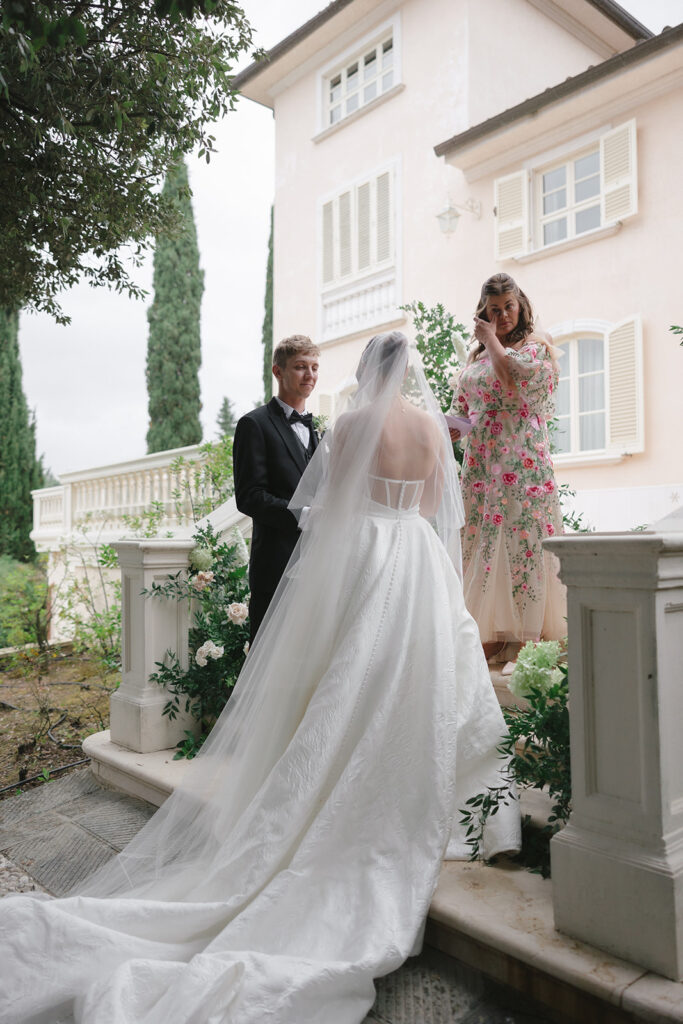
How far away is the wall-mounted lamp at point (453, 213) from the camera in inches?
372

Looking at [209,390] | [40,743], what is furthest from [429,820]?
[209,390]

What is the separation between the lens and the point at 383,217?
36.0ft

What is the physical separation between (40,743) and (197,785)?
252 cm

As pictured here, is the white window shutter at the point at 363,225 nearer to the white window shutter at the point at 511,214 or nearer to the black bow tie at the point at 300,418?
the white window shutter at the point at 511,214

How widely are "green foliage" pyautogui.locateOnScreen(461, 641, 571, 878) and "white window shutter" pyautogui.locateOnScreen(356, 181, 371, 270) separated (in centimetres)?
958

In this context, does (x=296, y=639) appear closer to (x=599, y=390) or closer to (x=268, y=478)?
(x=268, y=478)

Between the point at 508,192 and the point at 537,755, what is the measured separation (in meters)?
8.33

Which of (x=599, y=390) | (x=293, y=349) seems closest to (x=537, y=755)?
(x=293, y=349)

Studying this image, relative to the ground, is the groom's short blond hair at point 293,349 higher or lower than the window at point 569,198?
lower

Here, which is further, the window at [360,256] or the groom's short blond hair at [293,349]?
the window at [360,256]

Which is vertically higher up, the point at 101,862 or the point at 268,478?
the point at 268,478

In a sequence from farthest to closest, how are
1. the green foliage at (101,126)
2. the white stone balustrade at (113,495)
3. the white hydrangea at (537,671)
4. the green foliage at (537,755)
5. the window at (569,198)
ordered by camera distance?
the window at (569,198) → the white stone balustrade at (113,495) → the green foliage at (101,126) → the white hydrangea at (537,671) → the green foliage at (537,755)

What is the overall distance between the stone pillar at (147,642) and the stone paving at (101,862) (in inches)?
13.8

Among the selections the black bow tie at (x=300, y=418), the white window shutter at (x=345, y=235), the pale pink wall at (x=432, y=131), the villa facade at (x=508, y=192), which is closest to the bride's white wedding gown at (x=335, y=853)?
the black bow tie at (x=300, y=418)
